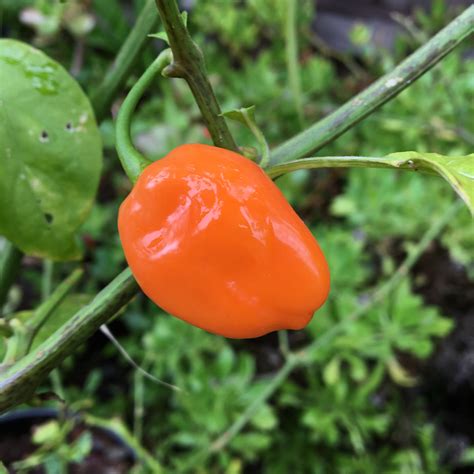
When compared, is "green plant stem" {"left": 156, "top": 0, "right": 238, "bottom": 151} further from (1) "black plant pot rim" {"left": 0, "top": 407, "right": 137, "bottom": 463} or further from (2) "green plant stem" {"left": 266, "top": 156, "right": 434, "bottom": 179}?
(1) "black plant pot rim" {"left": 0, "top": 407, "right": 137, "bottom": 463}

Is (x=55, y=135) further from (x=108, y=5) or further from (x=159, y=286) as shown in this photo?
Result: (x=108, y=5)

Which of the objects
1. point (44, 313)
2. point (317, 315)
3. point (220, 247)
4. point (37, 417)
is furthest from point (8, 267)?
point (317, 315)

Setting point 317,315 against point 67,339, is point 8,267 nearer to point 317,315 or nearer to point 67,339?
point 67,339

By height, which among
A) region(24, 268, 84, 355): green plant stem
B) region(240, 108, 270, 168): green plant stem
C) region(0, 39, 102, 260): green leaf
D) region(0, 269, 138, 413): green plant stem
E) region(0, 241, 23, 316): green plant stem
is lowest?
region(0, 241, 23, 316): green plant stem

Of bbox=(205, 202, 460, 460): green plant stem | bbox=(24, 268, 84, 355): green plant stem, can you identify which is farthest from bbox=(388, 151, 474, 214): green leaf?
bbox=(205, 202, 460, 460): green plant stem

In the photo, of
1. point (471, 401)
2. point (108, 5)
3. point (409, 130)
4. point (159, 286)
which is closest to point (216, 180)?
point (159, 286)

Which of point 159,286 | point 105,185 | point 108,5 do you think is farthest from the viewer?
point 105,185
